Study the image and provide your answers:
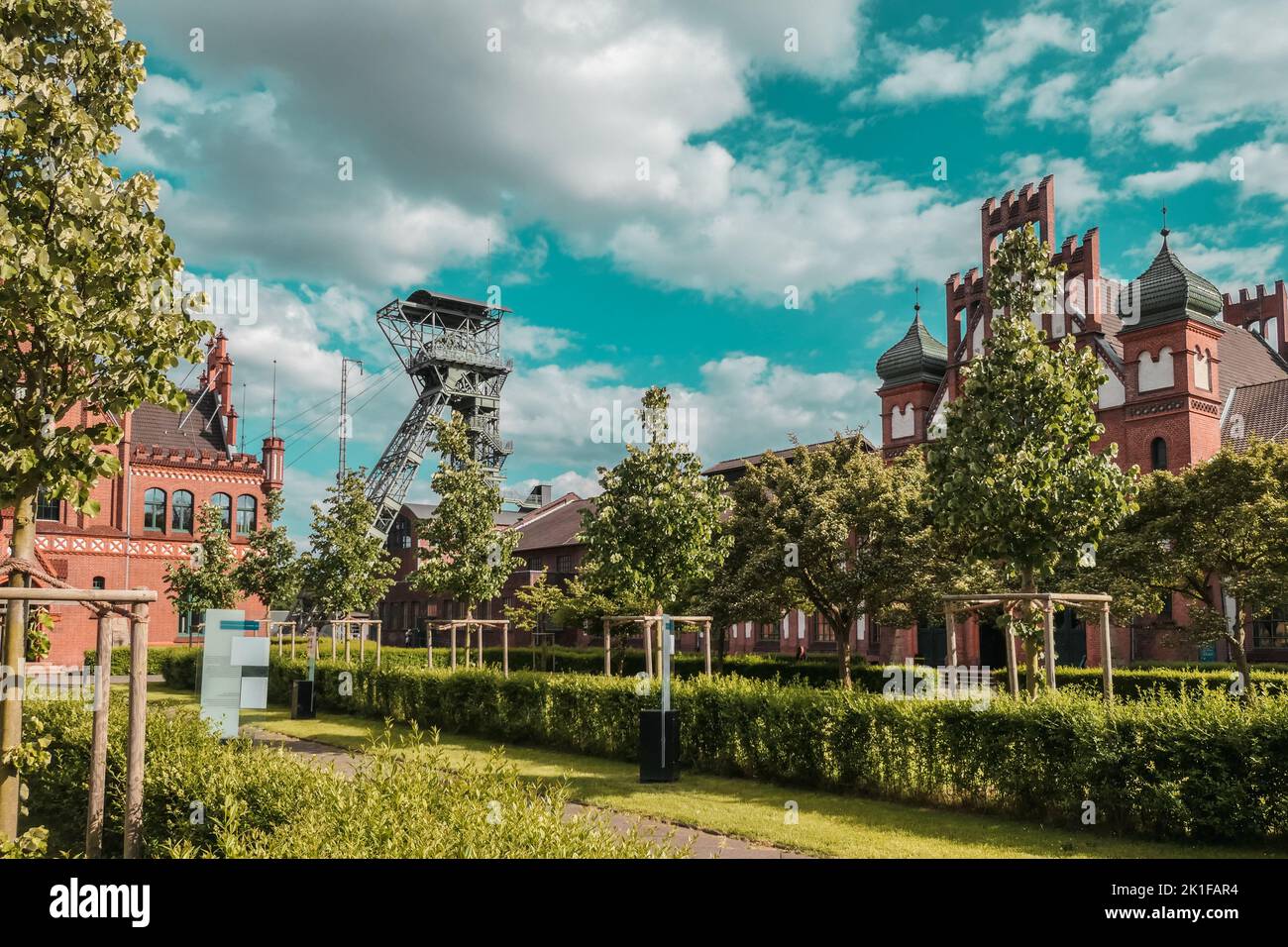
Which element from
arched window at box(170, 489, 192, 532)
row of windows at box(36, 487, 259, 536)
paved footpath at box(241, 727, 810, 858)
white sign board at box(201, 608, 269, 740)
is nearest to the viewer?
paved footpath at box(241, 727, 810, 858)

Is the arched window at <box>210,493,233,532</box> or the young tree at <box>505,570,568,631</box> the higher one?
the arched window at <box>210,493,233,532</box>

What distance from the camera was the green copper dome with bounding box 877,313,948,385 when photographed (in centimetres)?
4653

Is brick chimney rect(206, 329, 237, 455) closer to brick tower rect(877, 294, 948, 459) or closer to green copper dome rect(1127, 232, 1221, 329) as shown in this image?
brick tower rect(877, 294, 948, 459)

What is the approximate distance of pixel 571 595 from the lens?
46719mm

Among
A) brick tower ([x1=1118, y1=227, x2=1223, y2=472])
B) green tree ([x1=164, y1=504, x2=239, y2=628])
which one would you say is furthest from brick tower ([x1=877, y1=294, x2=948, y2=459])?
green tree ([x1=164, y1=504, x2=239, y2=628])

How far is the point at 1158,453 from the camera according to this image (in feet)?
124

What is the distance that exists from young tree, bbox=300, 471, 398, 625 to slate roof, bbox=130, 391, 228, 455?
31.1 meters

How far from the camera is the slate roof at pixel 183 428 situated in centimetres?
5884

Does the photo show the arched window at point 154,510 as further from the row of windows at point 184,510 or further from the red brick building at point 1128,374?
the red brick building at point 1128,374

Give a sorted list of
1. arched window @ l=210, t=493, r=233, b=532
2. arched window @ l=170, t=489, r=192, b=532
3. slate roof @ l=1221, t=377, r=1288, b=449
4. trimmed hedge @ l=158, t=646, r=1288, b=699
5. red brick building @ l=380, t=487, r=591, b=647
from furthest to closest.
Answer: red brick building @ l=380, t=487, r=591, b=647 < arched window @ l=210, t=493, r=233, b=532 < arched window @ l=170, t=489, r=192, b=532 < slate roof @ l=1221, t=377, r=1288, b=449 < trimmed hedge @ l=158, t=646, r=1288, b=699

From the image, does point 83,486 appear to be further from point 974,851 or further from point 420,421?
point 420,421

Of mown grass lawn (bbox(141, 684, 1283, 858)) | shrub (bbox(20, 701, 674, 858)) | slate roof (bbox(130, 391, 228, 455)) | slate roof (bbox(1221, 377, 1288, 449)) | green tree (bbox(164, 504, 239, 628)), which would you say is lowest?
mown grass lawn (bbox(141, 684, 1283, 858))

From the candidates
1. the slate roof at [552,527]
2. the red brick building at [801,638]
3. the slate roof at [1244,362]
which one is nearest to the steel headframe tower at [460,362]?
the slate roof at [552,527]
